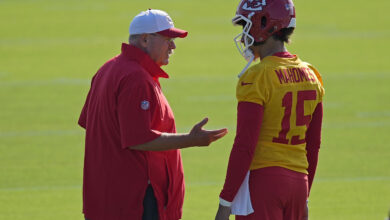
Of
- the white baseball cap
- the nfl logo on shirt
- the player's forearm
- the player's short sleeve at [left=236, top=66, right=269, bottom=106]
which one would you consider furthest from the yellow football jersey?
the white baseball cap

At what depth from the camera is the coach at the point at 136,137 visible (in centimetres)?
469

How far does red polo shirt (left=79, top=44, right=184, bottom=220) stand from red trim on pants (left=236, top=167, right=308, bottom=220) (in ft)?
2.10

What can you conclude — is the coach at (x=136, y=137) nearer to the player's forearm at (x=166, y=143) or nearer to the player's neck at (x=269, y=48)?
the player's forearm at (x=166, y=143)

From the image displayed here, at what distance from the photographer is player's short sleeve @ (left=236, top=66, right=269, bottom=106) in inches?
174

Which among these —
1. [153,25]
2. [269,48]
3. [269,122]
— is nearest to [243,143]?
[269,122]

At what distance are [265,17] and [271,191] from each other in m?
1.04

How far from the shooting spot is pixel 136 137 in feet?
15.3

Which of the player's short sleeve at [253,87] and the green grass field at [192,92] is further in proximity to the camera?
the green grass field at [192,92]

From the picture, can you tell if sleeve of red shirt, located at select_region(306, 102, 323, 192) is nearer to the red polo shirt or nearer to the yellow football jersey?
the yellow football jersey

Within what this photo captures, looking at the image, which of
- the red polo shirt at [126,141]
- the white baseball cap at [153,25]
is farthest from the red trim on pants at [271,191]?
the white baseball cap at [153,25]

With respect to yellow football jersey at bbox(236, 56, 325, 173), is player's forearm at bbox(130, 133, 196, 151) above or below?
below

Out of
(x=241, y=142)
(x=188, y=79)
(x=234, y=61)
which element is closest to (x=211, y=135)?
(x=241, y=142)

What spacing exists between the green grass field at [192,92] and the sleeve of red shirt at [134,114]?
3479 mm

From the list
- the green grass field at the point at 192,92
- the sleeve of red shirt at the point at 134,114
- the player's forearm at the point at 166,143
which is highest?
the sleeve of red shirt at the point at 134,114
